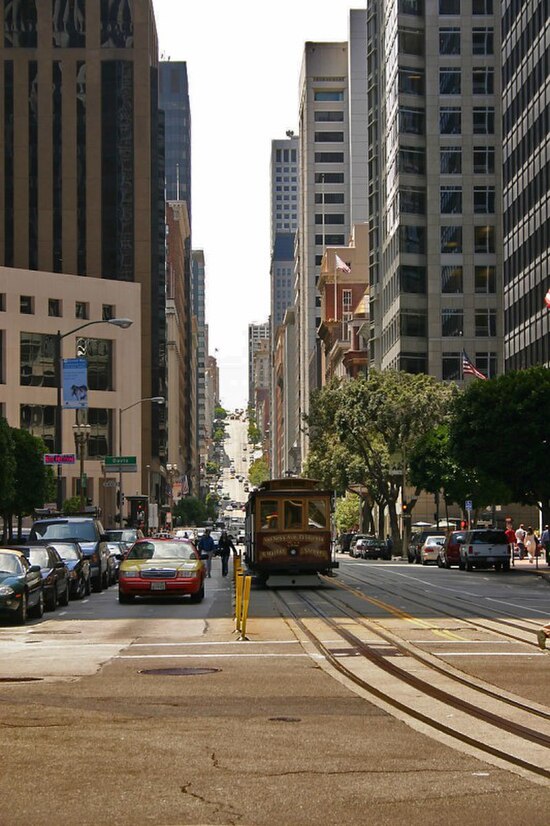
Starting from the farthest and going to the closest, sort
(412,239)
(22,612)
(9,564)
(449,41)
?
(449,41) → (412,239) → (9,564) → (22,612)

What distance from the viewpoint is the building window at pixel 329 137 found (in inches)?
7485

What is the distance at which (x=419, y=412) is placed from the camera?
80.1 metres

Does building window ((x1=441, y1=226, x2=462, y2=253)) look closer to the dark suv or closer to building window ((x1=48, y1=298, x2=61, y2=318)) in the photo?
building window ((x1=48, y1=298, x2=61, y2=318))

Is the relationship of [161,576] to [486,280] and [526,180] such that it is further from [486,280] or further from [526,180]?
[486,280]

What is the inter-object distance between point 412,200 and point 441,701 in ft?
309

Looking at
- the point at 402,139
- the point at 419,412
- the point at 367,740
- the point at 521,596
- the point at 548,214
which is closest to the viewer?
the point at 367,740

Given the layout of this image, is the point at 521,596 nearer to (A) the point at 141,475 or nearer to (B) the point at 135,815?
(B) the point at 135,815

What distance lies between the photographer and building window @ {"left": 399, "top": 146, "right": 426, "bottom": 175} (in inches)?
4149

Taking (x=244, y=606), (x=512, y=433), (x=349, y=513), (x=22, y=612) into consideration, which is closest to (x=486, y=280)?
(x=349, y=513)

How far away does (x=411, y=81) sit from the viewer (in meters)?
106

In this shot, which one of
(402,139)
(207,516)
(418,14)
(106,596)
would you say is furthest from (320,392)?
(207,516)

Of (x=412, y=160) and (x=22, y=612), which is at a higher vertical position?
(x=412, y=160)

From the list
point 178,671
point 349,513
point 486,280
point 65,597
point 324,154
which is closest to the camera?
point 178,671

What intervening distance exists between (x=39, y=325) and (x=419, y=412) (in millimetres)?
38210
